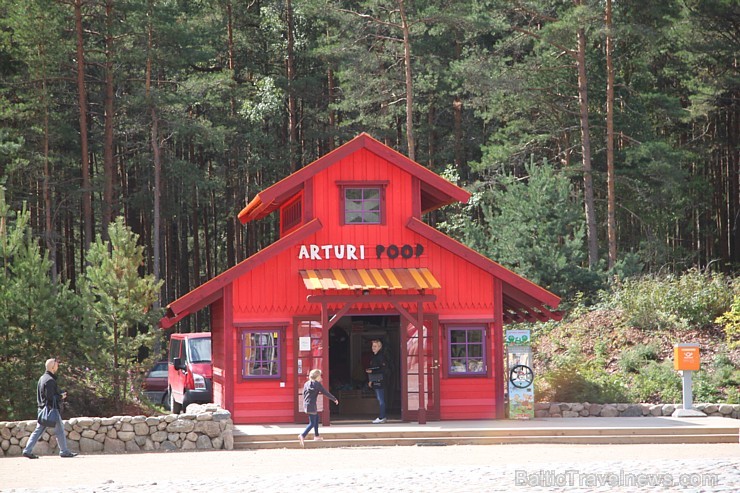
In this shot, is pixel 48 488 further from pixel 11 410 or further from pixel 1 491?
pixel 11 410

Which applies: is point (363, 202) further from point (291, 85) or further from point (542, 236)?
point (291, 85)

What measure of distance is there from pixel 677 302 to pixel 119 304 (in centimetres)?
1435

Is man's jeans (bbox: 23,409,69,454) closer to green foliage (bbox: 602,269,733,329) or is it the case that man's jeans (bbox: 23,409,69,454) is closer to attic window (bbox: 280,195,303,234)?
attic window (bbox: 280,195,303,234)

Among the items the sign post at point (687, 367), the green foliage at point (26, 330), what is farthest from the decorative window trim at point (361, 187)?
the sign post at point (687, 367)

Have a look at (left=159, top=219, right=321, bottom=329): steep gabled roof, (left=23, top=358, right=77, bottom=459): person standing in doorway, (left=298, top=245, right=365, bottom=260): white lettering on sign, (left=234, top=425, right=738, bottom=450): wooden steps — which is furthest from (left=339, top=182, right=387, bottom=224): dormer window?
(left=23, top=358, right=77, bottom=459): person standing in doorway

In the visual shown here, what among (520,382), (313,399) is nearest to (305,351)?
(313,399)

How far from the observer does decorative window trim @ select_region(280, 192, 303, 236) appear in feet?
78.2

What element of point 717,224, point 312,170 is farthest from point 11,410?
point 717,224

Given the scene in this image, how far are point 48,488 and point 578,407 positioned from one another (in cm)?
1264

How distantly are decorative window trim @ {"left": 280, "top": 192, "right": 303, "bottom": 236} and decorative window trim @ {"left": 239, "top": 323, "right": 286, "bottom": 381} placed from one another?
2.50m

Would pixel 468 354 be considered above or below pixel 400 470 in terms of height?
above

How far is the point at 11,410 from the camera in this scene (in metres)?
21.8

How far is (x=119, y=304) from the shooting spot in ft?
74.7

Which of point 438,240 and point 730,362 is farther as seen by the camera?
point 730,362
